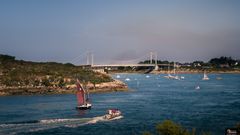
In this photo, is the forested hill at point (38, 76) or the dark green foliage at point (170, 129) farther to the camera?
the forested hill at point (38, 76)

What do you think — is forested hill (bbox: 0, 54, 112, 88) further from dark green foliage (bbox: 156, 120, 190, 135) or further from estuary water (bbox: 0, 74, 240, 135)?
dark green foliage (bbox: 156, 120, 190, 135)

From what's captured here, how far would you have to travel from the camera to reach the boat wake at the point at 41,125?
1385 inches

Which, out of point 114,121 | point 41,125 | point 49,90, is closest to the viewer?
point 41,125

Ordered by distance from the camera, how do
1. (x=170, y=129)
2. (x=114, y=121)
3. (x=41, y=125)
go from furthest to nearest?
Result: (x=114, y=121) < (x=41, y=125) < (x=170, y=129)

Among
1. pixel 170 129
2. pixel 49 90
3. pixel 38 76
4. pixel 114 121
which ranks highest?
pixel 38 76

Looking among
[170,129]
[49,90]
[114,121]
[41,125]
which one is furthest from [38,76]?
[170,129]

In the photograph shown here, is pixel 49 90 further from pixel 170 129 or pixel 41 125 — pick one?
pixel 170 129

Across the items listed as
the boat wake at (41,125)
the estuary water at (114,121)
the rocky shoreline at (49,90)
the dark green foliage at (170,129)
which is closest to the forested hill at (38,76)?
the rocky shoreline at (49,90)

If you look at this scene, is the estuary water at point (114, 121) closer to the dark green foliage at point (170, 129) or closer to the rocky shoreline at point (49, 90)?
the dark green foliage at point (170, 129)

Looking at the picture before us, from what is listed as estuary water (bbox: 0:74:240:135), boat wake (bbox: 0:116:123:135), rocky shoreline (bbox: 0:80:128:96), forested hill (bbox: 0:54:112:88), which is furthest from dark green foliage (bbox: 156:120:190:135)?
forested hill (bbox: 0:54:112:88)

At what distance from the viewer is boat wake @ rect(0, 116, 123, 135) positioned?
115 ft

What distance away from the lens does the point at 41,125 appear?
37.3 m

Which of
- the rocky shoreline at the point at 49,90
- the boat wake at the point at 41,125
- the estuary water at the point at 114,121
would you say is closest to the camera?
the boat wake at the point at 41,125

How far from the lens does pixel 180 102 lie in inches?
2224
